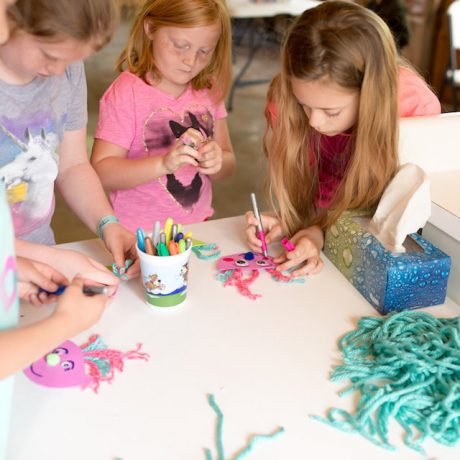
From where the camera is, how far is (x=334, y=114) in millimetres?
1053

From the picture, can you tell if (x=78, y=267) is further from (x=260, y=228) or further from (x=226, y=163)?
(x=226, y=163)

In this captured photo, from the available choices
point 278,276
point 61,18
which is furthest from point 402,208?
point 61,18

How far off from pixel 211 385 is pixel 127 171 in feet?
2.15

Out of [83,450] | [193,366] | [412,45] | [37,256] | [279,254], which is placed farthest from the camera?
[412,45]

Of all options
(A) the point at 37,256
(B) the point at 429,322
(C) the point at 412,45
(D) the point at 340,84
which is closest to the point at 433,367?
(B) the point at 429,322

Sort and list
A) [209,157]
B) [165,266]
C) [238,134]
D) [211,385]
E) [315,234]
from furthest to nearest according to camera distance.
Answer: [238,134], [209,157], [315,234], [165,266], [211,385]

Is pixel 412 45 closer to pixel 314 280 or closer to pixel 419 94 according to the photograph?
pixel 419 94

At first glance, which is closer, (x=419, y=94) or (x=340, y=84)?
(x=340, y=84)

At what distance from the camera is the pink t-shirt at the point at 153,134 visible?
1365 millimetres

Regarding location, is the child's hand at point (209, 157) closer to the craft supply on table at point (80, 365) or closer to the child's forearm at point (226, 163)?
the child's forearm at point (226, 163)

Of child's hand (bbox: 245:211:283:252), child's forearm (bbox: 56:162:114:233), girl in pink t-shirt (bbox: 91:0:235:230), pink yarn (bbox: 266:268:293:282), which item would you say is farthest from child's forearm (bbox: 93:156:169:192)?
pink yarn (bbox: 266:268:293:282)

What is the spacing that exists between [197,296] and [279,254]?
0.67 feet

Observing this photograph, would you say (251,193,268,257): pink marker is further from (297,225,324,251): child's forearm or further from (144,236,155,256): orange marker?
(144,236,155,256): orange marker

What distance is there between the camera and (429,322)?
880mm
